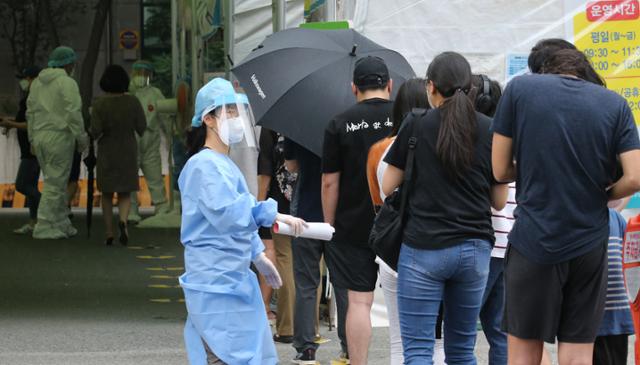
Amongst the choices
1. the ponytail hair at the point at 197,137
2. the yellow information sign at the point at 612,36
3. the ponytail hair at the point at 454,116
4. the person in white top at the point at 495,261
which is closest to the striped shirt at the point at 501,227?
the person in white top at the point at 495,261

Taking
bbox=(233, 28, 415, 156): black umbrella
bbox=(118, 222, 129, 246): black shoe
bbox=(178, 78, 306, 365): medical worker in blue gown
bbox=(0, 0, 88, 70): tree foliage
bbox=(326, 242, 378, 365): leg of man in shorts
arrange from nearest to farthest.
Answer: bbox=(178, 78, 306, 365): medical worker in blue gown
bbox=(326, 242, 378, 365): leg of man in shorts
bbox=(233, 28, 415, 156): black umbrella
bbox=(118, 222, 129, 246): black shoe
bbox=(0, 0, 88, 70): tree foliage

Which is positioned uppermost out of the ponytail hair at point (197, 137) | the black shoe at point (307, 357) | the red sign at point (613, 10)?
the red sign at point (613, 10)

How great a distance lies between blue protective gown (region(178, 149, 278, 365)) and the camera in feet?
17.8

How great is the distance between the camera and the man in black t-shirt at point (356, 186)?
696cm

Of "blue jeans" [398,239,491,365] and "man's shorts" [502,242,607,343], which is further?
"blue jeans" [398,239,491,365]

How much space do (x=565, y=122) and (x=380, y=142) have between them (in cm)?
149

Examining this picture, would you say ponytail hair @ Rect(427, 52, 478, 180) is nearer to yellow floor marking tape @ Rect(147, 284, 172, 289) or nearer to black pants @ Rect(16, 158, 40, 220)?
yellow floor marking tape @ Rect(147, 284, 172, 289)

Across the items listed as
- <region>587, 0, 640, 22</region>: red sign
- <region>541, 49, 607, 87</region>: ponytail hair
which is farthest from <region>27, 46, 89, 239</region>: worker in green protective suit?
<region>541, 49, 607, 87</region>: ponytail hair

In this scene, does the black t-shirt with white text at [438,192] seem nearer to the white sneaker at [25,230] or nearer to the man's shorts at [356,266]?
the man's shorts at [356,266]


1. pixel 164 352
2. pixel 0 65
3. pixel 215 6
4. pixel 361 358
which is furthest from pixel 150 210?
pixel 0 65

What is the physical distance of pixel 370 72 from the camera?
6930 mm

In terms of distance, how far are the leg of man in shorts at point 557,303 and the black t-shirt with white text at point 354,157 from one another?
5.92 ft

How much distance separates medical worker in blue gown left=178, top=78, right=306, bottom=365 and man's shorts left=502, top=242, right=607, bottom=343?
0.91m

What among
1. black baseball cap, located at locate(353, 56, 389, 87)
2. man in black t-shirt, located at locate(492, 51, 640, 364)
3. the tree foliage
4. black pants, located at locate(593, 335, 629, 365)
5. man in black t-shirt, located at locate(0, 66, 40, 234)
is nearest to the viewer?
man in black t-shirt, located at locate(492, 51, 640, 364)
